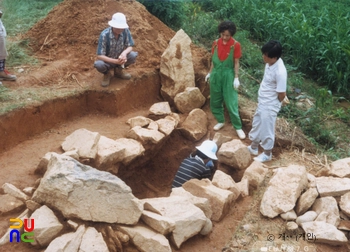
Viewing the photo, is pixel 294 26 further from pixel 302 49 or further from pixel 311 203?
pixel 311 203

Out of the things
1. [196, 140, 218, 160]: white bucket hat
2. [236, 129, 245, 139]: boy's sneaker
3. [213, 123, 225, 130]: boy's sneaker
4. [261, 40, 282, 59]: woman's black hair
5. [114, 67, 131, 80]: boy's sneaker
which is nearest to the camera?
[261, 40, 282, 59]: woman's black hair

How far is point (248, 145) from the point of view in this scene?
5.55m

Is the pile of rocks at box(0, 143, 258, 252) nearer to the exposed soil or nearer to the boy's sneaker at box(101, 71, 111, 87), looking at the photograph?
the exposed soil

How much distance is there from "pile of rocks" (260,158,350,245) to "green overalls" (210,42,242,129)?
1216 mm

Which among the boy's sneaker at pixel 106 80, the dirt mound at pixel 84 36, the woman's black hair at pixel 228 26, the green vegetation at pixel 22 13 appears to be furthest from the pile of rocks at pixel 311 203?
the green vegetation at pixel 22 13

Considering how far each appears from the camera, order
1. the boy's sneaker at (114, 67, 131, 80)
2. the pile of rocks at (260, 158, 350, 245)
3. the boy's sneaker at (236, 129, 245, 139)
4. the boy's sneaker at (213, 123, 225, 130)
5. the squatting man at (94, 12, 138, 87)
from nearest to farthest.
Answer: the pile of rocks at (260, 158, 350, 245)
the squatting man at (94, 12, 138, 87)
the boy's sneaker at (236, 129, 245, 139)
the boy's sneaker at (213, 123, 225, 130)
the boy's sneaker at (114, 67, 131, 80)

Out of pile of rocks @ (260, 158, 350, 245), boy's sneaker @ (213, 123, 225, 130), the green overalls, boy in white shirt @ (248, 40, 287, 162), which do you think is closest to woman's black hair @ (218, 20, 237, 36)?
the green overalls

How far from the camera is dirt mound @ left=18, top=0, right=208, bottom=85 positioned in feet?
20.6

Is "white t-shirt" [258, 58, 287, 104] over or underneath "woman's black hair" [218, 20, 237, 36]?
underneath

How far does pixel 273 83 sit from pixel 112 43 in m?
2.10

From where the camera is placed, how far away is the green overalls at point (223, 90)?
5297 millimetres

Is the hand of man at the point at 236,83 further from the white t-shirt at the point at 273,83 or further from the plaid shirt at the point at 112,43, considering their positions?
the plaid shirt at the point at 112,43

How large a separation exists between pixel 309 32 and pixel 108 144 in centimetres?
570

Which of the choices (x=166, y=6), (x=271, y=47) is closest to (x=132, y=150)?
(x=271, y=47)
